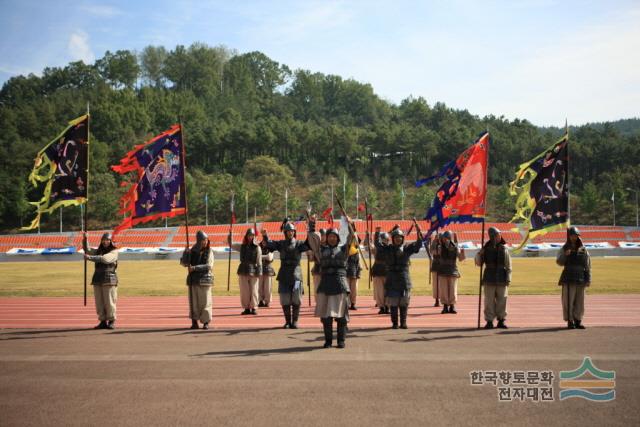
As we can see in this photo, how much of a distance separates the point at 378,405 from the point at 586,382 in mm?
2842

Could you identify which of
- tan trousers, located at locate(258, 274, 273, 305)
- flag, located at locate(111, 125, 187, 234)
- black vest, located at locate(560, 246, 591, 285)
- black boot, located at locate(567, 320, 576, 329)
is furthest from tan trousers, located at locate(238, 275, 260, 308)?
black boot, located at locate(567, 320, 576, 329)

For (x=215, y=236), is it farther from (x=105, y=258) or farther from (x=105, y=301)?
(x=105, y=258)

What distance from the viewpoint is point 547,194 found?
43.6 feet

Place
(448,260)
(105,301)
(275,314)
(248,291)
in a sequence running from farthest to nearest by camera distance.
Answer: (448,260) → (248,291) → (275,314) → (105,301)

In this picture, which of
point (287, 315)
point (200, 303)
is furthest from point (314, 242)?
point (200, 303)

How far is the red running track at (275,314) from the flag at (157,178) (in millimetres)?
2592

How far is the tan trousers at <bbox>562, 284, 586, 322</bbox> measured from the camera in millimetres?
12445

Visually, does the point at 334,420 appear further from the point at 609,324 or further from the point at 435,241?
the point at 435,241

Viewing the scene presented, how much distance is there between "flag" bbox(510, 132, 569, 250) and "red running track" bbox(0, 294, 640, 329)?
87.2 inches

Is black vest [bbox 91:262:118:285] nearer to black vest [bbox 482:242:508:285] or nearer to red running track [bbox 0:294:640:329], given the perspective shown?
red running track [bbox 0:294:640:329]

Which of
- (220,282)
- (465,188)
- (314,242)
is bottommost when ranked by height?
(220,282)

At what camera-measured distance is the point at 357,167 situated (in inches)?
3900

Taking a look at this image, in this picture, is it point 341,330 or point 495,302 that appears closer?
point 341,330

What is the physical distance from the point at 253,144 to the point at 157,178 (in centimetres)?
8982
